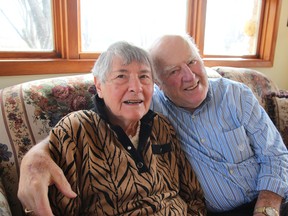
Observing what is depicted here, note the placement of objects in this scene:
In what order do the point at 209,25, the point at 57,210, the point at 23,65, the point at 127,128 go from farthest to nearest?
the point at 209,25
the point at 23,65
the point at 127,128
the point at 57,210

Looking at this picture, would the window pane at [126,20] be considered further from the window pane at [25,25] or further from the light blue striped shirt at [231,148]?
the light blue striped shirt at [231,148]

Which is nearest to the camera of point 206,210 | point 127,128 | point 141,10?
point 127,128

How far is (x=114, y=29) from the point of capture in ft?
6.49

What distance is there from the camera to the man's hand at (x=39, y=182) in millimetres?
788

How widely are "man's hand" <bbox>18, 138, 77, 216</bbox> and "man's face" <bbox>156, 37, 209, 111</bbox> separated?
651 mm

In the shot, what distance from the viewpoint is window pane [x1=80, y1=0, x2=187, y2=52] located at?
1863mm

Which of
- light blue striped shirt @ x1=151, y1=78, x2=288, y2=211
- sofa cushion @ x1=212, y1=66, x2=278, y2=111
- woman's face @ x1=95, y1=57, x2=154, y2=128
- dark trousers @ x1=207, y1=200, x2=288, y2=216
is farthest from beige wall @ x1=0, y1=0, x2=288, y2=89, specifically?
woman's face @ x1=95, y1=57, x2=154, y2=128

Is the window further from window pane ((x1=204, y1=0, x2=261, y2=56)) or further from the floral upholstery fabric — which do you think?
the floral upholstery fabric

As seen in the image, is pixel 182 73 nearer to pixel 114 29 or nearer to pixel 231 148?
pixel 231 148

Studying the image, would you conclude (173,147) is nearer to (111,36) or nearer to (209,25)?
(111,36)

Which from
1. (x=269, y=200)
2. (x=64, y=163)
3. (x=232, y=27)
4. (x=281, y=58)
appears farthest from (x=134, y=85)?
(x=281, y=58)

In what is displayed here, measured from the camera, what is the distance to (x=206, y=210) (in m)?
1.29

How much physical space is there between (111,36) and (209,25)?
1008 millimetres

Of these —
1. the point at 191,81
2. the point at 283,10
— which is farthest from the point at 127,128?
the point at 283,10
